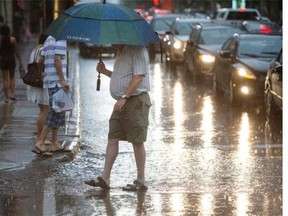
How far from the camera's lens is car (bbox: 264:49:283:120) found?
50.3 feet

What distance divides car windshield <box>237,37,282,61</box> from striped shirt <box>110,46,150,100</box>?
9657 mm

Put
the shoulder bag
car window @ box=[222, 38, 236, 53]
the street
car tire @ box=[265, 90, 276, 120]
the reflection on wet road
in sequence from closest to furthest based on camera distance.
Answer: the street < the reflection on wet road < the shoulder bag < car tire @ box=[265, 90, 276, 120] < car window @ box=[222, 38, 236, 53]

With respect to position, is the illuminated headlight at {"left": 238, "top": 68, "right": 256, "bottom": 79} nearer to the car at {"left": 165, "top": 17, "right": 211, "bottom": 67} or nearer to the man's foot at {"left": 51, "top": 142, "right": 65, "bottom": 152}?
the man's foot at {"left": 51, "top": 142, "right": 65, "bottom": 152}

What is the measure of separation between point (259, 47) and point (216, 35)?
6.19 meters

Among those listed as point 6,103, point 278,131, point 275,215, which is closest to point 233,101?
point 278,131

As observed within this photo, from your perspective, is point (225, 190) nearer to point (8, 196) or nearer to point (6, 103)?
point (8, 196)

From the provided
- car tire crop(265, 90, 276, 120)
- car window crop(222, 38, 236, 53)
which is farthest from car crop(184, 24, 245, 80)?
car tire crop(265, 90, 276, 120)

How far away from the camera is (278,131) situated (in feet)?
49.0

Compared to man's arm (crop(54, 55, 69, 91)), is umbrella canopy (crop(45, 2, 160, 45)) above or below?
above

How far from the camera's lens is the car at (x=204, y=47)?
2380 cm

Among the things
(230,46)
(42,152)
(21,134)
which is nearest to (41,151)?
(42,152)

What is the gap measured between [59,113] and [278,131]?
463 centimetres

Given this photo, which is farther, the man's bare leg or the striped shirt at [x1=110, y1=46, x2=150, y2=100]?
the man's bare leg

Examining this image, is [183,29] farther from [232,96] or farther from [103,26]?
[103,26]
